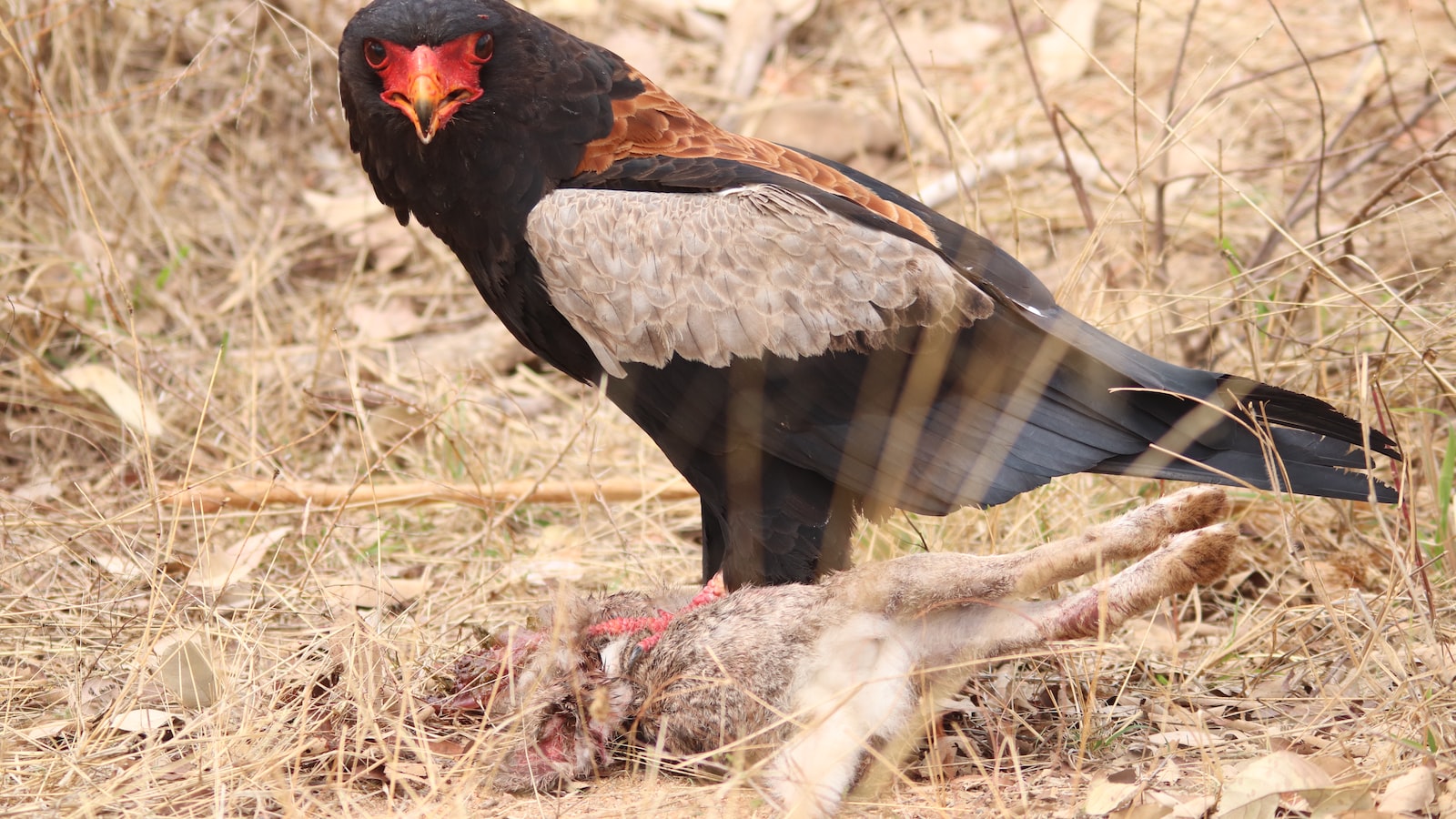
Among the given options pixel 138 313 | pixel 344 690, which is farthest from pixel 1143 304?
pixel 138 313

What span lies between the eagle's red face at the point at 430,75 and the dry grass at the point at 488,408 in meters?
0.58

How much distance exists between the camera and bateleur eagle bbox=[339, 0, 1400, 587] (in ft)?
9.15

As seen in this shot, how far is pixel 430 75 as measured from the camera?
285 cm

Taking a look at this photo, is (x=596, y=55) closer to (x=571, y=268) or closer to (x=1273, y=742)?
(x=571, y=268)

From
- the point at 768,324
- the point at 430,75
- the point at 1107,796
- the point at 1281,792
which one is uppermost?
the point at 430,75

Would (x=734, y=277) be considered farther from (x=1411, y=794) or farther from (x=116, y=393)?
(x=116, y=393)

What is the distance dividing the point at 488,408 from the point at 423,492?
0.62 m

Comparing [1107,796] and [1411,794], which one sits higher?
[1411,794]

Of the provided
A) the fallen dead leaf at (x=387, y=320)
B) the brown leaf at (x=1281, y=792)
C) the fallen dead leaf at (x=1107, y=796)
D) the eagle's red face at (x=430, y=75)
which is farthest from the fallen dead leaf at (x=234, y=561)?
the brown leaf at (x=1281, y=792)

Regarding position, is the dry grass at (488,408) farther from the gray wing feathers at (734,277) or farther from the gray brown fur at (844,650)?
the gray wing feathers at (734,277)

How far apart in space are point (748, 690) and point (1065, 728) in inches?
28.3

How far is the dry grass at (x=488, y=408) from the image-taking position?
102 inches

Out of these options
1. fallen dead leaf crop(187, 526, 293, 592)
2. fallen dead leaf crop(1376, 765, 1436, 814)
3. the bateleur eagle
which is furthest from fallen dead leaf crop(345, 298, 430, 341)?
fallen dead leaf crop(1376, 765, 1436, 814)

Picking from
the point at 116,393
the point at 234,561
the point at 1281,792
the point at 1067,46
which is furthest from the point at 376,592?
the point at 1067,46
